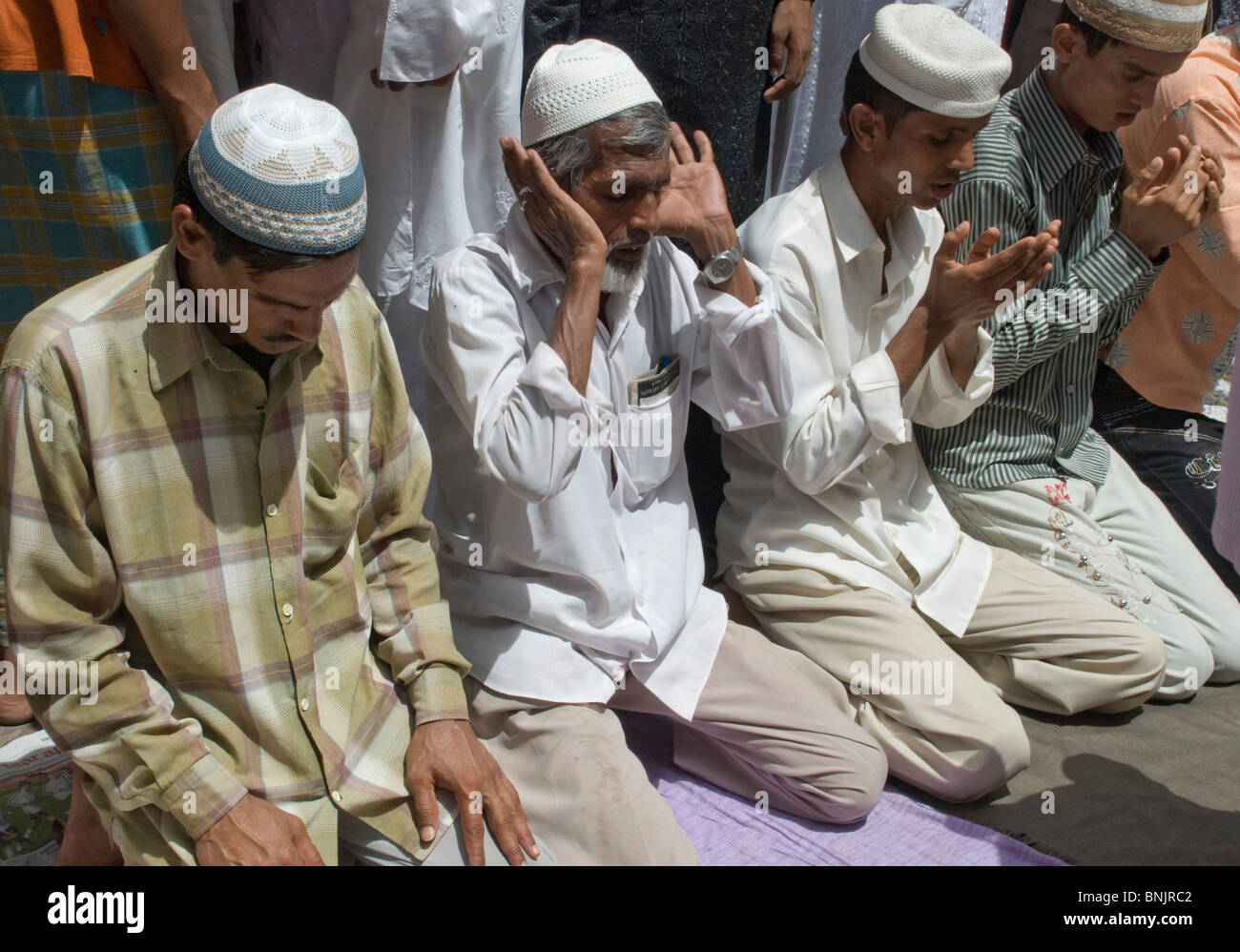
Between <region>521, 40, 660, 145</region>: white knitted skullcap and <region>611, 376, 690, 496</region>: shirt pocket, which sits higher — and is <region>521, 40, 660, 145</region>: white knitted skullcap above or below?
above

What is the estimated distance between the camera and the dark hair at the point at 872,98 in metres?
3.21

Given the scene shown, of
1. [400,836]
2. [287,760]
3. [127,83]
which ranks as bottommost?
[400,836]

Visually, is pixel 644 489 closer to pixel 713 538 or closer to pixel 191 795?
pixel 713 538

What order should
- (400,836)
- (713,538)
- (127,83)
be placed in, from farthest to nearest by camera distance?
(713,538) < (127,83) < (400,836)

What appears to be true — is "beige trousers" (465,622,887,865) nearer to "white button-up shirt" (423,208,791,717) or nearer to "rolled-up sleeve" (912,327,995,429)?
"white button-up shirt" (423,208,791,717)

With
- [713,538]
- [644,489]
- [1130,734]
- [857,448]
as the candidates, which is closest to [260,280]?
[644,489]

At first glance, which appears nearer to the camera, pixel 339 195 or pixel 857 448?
pixel 339 195

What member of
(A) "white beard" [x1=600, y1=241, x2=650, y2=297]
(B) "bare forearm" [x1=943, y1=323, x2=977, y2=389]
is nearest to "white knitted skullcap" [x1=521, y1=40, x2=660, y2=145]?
(A) "white beard" [x1=600, y1=241, x2=650, y2=297]

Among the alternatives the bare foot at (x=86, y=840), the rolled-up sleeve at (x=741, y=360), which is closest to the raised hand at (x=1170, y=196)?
the rolled-up sleeve at (x=741, y=360)

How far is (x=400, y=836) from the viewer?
232cm

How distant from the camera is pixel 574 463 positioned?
2514 mm

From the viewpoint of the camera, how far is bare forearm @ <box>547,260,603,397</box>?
252 cm

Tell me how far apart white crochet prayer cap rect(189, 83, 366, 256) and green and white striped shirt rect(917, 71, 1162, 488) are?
79.7 inches

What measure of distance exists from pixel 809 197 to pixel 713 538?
1.11 meters
